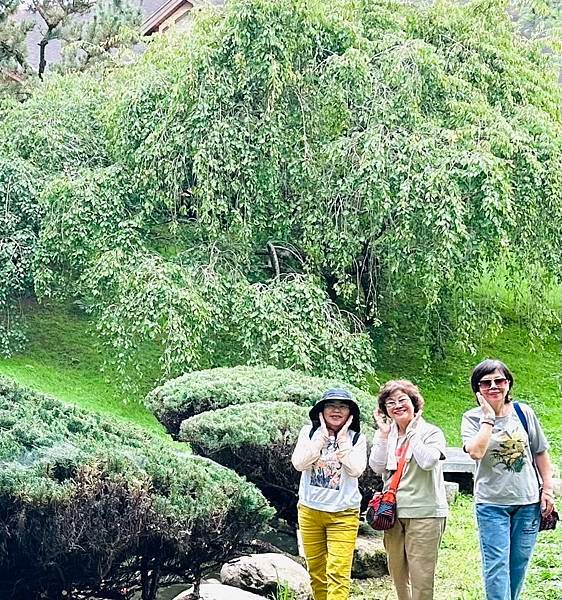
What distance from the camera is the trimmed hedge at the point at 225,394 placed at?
5.81m

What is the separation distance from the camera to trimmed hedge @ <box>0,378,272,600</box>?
3172 millimetres

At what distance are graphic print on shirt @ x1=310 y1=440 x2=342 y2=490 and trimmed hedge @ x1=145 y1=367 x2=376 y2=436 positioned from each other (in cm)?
190

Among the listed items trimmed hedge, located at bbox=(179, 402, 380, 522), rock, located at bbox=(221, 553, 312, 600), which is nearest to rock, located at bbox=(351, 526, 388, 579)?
trimmed hedge, located at bbox=(179, 402, 380, 522)

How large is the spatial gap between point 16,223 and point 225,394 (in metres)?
5.01

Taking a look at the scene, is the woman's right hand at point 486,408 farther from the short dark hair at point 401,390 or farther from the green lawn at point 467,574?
the green lawn at point 467,574

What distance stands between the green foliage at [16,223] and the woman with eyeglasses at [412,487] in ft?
23.1

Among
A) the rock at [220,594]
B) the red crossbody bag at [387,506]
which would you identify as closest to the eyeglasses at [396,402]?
the red crossbody bag at [387,506]

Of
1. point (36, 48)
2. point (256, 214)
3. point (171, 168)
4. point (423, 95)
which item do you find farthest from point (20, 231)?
point (36, 48)

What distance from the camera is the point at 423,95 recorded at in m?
9.29

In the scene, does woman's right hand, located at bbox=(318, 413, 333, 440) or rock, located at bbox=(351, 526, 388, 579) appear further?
rock, located at bbox=(351, 526, 388, 579)

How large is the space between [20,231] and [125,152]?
1551 mm

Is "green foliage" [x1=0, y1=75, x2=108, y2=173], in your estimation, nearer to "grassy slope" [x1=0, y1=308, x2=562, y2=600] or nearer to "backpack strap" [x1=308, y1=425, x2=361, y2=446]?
"grassy slope" [x1=0, y1=308, x2=562, y2=600]

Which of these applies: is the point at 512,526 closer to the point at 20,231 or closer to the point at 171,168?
the point at 171,168

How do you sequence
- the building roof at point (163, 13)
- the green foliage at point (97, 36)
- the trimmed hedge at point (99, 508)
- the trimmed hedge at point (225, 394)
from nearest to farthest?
the trimmed hedge at point (99, 508) < the trimmed hedge at point (225, 394) < the green foliage at point (97, 36) < the building roof at point (163, 13)
